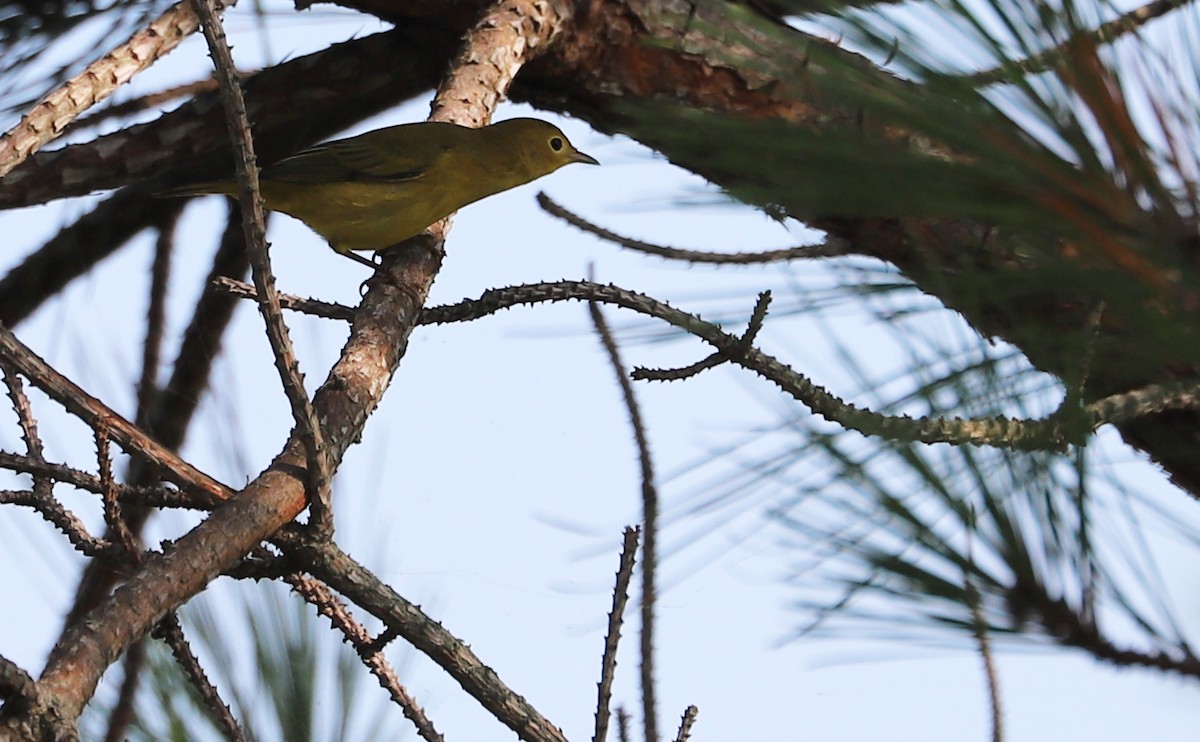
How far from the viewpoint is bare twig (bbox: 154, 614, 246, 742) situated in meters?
2.08

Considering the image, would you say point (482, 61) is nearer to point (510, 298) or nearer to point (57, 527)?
point (510, 298)

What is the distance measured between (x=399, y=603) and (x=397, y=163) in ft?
7.58

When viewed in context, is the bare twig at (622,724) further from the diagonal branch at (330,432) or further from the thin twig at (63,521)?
the thin twig at (63,521)

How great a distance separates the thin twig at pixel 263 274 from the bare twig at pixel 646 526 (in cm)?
64

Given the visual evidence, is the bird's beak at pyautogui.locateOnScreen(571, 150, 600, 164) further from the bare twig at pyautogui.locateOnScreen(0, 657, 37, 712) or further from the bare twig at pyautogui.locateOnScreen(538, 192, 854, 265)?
the bare twig at pyautogui.locateOnScreen(0, 657, 37, 712)

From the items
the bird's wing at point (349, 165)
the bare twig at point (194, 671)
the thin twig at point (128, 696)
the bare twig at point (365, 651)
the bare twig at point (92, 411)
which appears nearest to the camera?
the bare twig at point (194, 671)

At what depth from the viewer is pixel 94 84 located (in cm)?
296

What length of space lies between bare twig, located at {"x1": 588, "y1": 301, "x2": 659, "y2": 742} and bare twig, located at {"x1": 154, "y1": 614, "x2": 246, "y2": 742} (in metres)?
0.77

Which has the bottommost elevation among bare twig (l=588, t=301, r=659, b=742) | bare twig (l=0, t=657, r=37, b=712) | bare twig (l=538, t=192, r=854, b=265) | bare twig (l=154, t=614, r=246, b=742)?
bare twig (l=0, t=657, r=37, b=712)

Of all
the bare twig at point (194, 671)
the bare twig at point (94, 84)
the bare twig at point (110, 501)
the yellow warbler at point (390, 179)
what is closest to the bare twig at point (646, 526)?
the bare twig at point (194, 671)

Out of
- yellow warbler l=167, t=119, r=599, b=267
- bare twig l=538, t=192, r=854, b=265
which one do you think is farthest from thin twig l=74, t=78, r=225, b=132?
bare twig l=538, t=192, r=854, b=265

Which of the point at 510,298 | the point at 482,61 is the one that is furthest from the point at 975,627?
the point at 482,61

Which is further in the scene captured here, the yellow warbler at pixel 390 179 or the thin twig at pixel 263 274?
the yellow warbler at pixel 390 179

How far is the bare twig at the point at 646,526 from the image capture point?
2588 millimetres
